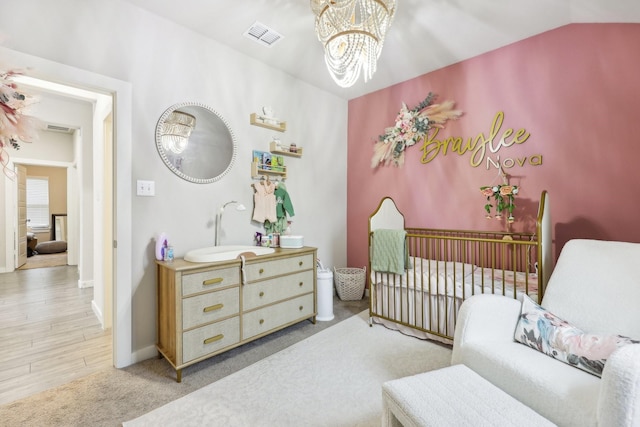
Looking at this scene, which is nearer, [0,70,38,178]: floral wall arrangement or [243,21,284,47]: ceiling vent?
[0,70,38,178]: floral wall arrangement

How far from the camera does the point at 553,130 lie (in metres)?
2.33

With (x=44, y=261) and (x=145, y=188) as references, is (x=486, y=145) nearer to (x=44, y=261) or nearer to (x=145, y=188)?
(x=145, y=188)

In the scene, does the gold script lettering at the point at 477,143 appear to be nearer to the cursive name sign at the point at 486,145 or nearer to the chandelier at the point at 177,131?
the cursive name sign at the point at 486,145

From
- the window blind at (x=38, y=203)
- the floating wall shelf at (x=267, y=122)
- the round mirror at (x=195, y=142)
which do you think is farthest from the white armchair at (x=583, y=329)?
the window blind at (x=38, y=203)

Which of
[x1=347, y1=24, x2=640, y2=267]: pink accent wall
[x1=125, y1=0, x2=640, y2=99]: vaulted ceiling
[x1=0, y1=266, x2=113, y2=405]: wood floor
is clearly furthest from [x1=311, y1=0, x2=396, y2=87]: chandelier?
[x1=0, y1=266, x2=113, y2=405]: wood floor

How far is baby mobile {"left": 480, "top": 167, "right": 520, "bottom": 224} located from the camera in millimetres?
2428

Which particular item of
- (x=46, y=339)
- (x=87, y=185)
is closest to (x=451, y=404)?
(x=46, y=339)

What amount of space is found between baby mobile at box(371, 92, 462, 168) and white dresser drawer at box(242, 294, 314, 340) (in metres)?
1.90

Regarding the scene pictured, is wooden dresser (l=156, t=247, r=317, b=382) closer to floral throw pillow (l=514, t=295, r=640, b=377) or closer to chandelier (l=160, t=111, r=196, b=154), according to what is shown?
chandelier (l=160, t=111, r=196, b=154)

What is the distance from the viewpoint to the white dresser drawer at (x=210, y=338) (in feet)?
6.00

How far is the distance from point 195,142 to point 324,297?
74.2 inches

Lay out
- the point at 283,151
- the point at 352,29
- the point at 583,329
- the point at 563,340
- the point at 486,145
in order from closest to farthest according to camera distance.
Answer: the point at 563,340, the point at 583,329, the point at 352,29, the point at 486,145, the point at 283,151

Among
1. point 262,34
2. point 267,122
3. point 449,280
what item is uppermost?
point 262,34

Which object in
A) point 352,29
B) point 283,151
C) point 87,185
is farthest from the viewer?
point 87,185
